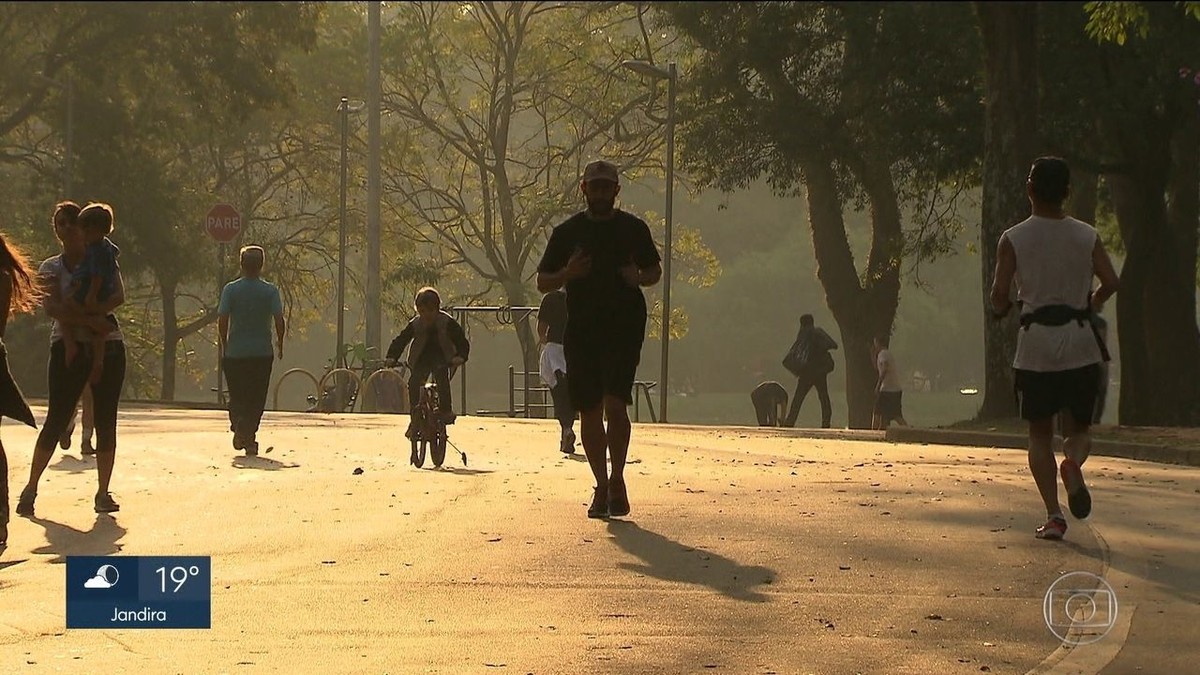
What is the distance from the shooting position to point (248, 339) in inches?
683

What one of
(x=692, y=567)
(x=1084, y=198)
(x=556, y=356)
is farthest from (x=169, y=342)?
(x=692, y=567)

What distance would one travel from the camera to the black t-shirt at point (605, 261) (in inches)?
388

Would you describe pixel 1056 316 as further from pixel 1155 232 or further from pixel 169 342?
pixel 169 342

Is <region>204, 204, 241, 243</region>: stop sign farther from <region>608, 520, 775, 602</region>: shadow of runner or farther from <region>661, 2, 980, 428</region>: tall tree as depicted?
<region>608, 520, 775, 602</region>: shadow of runner

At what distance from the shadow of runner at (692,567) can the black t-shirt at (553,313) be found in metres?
7.37

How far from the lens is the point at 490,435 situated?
2222 cm

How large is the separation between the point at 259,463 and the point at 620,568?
818cm

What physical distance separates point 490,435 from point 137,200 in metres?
21.5

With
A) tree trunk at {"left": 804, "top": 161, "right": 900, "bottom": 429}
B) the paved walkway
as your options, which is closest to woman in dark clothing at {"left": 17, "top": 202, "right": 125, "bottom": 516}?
the paved walkway

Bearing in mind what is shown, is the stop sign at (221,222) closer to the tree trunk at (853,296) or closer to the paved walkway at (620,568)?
the tree trunk at (853,296)

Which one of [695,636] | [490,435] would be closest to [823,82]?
[695,636]

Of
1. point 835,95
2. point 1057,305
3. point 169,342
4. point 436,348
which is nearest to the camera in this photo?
point 835,95

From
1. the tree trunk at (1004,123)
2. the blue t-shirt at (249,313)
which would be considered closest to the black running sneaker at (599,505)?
the tree trunk at (1004,123)

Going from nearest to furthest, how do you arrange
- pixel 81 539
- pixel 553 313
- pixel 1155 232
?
pixel 81 539
pixel 553 313
pixel 1155 232
